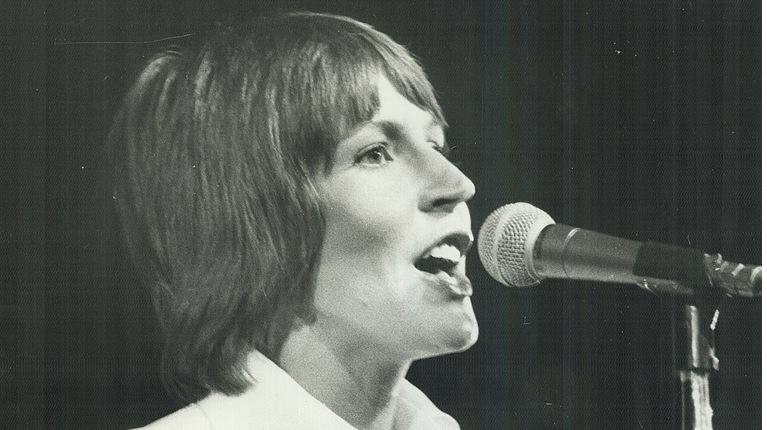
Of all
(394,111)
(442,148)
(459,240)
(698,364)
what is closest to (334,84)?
(394,111)

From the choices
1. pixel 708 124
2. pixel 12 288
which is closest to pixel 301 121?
pixel 12 288

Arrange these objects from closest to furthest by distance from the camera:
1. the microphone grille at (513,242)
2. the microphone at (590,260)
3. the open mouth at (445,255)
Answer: the microphone at (590,260) → the microphone grille at (513,242) → the open mouth at (445,255)

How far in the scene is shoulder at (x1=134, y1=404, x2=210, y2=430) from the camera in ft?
5.06

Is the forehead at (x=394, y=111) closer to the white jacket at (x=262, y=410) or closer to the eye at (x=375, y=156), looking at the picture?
the eye at (x=375, y=156)

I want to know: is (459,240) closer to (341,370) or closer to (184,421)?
(341,370)

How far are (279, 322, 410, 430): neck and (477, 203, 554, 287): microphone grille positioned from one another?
248 millimetres

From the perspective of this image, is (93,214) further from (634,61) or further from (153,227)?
(634,61)

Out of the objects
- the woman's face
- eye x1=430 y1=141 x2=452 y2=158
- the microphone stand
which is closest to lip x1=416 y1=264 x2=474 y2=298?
the woman's face

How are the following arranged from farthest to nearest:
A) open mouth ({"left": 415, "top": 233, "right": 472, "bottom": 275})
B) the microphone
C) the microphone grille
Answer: open mouth ({"left": 415, "top": 233, "right": 472, "bottom": 275}), the microphone grille, the microphone

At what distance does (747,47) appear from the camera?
195 cm

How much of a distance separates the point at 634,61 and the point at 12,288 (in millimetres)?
1304

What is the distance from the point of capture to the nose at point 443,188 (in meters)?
1.64

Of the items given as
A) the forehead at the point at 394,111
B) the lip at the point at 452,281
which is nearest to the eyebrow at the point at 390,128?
the forehead at the point at 394,111

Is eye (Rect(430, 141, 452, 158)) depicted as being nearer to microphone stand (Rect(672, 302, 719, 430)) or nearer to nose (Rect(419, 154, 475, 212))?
nose (Rect(419, 154, 475, 212))
